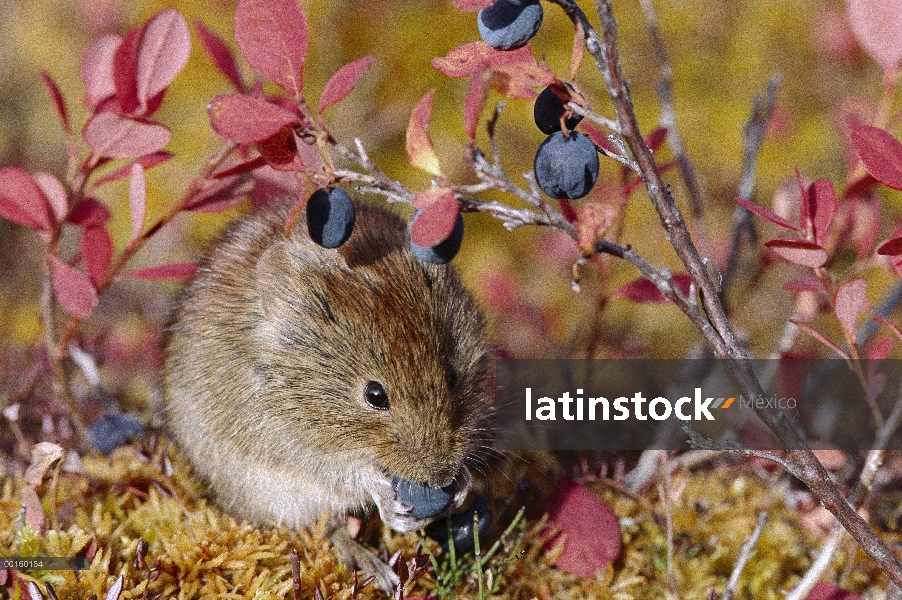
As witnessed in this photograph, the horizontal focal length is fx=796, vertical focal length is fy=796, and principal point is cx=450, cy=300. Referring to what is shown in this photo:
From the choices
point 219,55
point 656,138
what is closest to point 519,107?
point 656,138

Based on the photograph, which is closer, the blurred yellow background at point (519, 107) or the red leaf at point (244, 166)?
the red leaf at point (244, 166)

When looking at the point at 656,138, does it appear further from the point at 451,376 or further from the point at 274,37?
the point at 274,37

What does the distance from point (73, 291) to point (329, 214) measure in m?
0.64

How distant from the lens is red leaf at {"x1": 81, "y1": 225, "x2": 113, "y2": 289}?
5.61ft

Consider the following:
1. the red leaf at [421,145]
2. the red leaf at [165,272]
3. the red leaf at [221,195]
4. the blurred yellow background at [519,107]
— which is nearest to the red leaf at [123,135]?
→ the red leaf at [221,195]

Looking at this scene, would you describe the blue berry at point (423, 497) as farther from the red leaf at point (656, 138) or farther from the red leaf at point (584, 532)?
the red leaf at point (656, 138)

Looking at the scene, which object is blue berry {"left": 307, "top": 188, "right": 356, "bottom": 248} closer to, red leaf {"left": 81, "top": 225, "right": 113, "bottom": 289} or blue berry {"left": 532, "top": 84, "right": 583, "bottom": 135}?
blue berry {"left": 532, "top": 84, "right": 583, "bottom": 135}

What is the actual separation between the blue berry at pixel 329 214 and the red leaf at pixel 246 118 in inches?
5.3

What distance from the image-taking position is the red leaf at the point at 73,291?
1.54 metres

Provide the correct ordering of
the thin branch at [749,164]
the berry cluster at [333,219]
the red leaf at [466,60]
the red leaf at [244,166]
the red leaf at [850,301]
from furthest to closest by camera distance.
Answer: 1. the thin branch at [749,164]
2. the red leaf at [244,166]
3. the red leaf at [850,301]
4. the berry cluster at [333,219]
5. the red leaf at [466,60]

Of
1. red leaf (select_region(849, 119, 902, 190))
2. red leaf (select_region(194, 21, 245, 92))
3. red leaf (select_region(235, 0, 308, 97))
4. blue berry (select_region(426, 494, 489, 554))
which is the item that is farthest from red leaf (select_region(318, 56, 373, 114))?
blue berry (select_region(426, 494, 489, 554))

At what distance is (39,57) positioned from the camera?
3.87 meters

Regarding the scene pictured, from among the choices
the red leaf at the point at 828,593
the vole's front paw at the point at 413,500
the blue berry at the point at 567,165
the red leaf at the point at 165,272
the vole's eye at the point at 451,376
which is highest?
the blue berry at the point at 567,165

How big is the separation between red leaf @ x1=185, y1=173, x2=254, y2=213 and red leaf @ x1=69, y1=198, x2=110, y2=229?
0.69 feet
